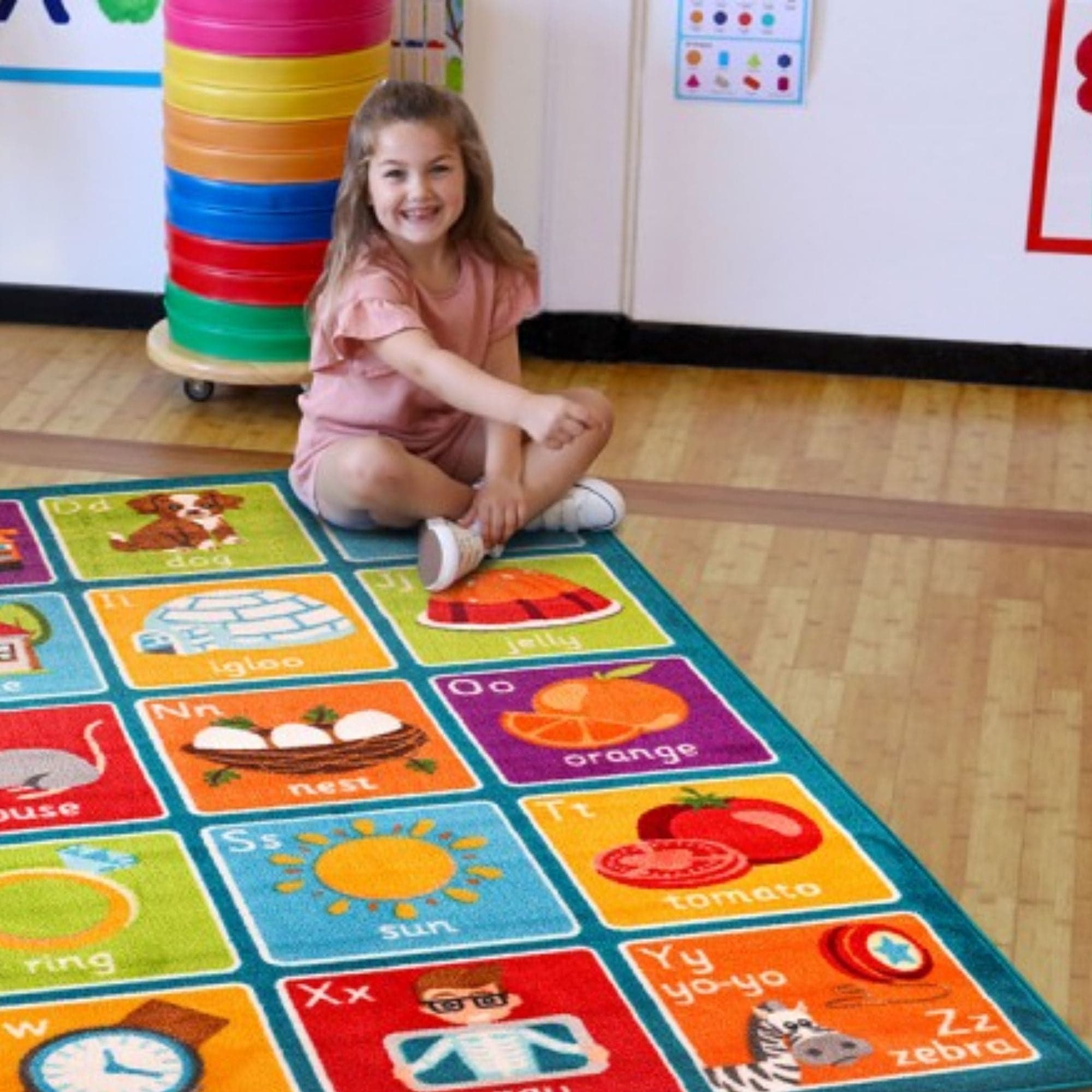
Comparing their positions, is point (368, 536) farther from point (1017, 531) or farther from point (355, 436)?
point (1017, 531)

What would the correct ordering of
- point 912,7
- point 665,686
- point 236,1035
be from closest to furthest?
1. point 236,1035
2. point 665,686
3. point 912,7

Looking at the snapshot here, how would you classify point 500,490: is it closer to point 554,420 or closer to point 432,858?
point 554,420

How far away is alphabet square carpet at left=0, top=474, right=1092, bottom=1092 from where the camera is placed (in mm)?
2029

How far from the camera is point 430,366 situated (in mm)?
2969

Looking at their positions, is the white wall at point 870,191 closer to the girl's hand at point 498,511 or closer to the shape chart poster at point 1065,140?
the shape chart poster at point 1065,140

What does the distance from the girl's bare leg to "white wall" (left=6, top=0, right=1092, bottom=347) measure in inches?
32.9

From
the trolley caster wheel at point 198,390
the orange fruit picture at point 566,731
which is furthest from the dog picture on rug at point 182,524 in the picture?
the orange fruit picture at point 566,731

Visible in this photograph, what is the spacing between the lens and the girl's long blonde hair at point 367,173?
302 centimetres

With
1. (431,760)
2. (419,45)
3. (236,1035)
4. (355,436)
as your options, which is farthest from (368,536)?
(236,1035)

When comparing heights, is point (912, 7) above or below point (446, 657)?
above

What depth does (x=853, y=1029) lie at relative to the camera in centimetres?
207

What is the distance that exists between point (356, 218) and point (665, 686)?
2.51 feet

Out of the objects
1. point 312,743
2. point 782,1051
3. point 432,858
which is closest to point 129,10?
point 312,743

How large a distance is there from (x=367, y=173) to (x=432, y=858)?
105cm
